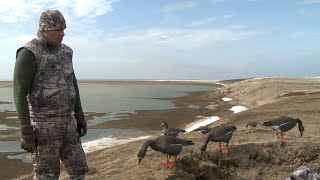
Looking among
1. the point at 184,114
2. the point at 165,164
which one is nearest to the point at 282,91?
the point at 184,114

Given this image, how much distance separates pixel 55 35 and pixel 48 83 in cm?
72

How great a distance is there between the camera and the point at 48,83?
230 inches

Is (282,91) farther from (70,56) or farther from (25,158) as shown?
(70,56)

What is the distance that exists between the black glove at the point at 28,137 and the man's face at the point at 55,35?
4.31 ft

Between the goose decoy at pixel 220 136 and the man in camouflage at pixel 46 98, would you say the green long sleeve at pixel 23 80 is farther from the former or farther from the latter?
the goose decoy at pixel 220 136

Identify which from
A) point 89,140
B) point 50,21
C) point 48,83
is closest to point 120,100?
point 89,140

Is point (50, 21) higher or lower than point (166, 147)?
higher

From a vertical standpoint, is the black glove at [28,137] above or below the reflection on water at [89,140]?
above

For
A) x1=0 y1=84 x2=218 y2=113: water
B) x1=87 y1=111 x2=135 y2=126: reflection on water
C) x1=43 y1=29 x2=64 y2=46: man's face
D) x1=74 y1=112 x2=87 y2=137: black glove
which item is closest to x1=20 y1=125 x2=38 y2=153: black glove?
x1=74 y1=112 x2=87 y2=137: black glove

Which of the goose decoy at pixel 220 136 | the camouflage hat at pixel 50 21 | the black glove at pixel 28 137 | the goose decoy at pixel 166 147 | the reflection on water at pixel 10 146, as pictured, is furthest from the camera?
the reflection on water at pixel 10 146

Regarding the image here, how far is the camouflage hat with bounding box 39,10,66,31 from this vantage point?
575 cm

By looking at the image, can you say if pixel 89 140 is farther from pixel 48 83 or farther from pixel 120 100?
pixel 120 100

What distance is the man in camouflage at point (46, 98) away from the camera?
5.57 m

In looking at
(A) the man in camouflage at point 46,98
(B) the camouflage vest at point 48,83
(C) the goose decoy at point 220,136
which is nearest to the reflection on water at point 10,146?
(C) the goose decoy at point 220,136
